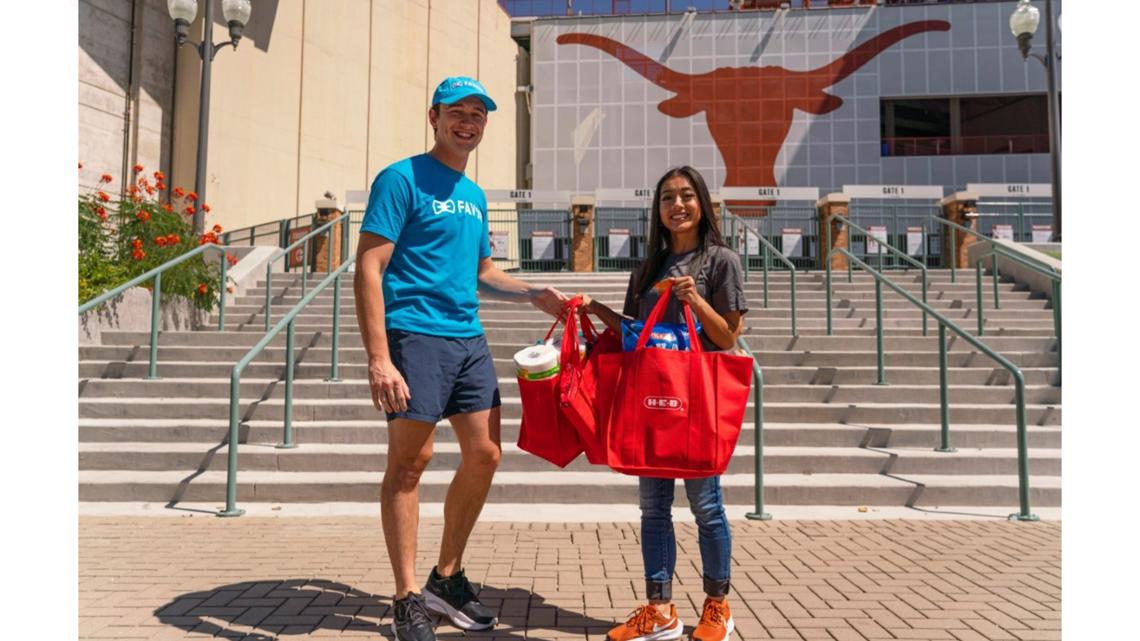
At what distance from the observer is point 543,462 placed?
6.15 m

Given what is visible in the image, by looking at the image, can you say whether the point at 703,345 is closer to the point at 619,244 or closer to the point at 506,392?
the point at 506,392

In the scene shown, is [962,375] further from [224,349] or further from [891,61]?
[891,61]

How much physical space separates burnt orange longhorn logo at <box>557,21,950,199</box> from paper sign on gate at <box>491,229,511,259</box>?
29.6ft

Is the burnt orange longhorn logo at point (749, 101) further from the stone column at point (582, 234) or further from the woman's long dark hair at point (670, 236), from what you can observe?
the woman's long dark hair at point (670, 236)

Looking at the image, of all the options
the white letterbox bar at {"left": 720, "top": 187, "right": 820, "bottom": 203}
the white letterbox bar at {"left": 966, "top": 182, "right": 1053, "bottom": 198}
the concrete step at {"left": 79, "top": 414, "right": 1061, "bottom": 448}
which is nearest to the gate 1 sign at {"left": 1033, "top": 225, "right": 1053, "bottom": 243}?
the white letterbox bar at {"left": 966, "top": 182, "right": 1053, "bottom": 198}

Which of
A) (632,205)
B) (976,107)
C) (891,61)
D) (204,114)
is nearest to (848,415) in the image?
(204,114)

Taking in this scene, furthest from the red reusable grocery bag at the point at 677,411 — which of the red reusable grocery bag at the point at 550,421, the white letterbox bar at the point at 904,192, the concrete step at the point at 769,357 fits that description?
the white letterbox bar at the point at 904,192

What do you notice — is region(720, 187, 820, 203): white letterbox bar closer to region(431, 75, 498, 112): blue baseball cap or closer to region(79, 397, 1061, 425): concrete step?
region(79, 397, 1061, 425): concrete step

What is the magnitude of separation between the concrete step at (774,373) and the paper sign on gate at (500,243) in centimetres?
1335

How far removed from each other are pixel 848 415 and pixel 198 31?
19.4 meters

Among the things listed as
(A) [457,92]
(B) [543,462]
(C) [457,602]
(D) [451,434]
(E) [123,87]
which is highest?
(E) [123,87]

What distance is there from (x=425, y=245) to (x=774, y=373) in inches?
208

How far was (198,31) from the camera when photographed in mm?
20062

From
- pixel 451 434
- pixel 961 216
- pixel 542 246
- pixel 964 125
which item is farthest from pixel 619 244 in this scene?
pixel 964 125
